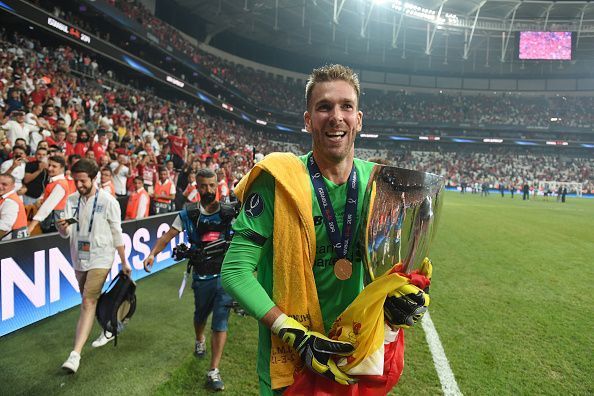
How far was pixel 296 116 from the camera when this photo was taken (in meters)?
51.0

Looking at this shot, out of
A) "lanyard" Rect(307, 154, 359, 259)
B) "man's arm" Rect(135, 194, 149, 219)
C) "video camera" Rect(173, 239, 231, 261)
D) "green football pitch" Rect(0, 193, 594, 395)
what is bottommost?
"green football pitch" Rect(0, 193, 594, 395)

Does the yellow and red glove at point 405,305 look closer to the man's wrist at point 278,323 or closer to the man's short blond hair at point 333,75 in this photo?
the man's wrist at point 278,323

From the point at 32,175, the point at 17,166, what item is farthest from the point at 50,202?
the point at 17,166

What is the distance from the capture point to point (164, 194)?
9648 millimetres

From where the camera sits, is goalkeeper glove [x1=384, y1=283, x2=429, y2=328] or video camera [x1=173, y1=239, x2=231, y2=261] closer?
goalkeeper glove [x1=384, y1=283, x2=429, y2=328]

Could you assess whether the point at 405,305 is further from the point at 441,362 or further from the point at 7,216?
the point at 7,216

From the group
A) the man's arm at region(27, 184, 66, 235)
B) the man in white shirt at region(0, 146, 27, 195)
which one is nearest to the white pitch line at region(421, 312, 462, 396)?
the man's arm at region(27, 184, 66, 235)

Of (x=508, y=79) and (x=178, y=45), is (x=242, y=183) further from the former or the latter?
(x=508, y=79)

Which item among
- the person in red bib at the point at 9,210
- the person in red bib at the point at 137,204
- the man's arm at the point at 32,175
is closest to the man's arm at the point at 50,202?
the person in red bib at the point at 9,210

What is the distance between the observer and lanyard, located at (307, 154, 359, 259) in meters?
1.55

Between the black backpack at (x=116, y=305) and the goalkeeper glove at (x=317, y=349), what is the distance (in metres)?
3.30

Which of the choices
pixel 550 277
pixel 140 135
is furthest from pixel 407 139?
pixel 550 277

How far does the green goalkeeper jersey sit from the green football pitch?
227 centimetres

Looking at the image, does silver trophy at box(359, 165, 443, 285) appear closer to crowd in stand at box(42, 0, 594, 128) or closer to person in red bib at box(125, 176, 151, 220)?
person in red bib at box(125, 176, 151, 220)
